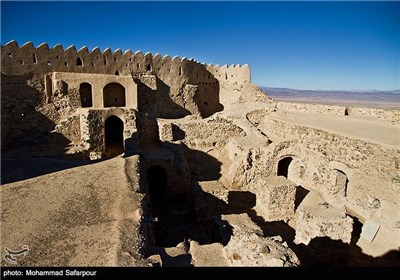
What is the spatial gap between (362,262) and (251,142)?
7023mm

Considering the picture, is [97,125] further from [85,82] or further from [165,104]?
[165,104]

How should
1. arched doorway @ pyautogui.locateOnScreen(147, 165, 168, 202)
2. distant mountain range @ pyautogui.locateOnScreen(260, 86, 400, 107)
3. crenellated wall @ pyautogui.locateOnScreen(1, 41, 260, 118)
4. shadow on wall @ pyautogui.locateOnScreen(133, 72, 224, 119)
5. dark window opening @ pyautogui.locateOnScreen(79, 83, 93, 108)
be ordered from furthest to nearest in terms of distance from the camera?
distant mountain range @ pyautogui.locateOnScreen(260, 86, 400, 107)
shadow on wall @ pyautogui.locateOnScreen(133, 72, 224, 119)
dark window opening @ pyautogui.locateOnScreen(79, 83, 93, 108)
crenellated wall @ pyautogui.locateOnScreen(1, 41, 260, 118)
arched doorway @ pyautogui.locateOnScreen(147, 165, 168, 202)

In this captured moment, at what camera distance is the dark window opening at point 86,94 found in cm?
1547

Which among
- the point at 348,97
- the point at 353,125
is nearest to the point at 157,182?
the point at 353,125

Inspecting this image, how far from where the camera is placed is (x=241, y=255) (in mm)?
4703

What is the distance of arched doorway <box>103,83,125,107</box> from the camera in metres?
16.6

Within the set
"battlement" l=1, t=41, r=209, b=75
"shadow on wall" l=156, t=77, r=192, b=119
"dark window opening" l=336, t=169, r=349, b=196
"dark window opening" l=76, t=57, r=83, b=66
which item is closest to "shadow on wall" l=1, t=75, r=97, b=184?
"battlement" l=1, t=41, r=209, b=75

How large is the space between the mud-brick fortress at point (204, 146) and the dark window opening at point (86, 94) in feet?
0.18

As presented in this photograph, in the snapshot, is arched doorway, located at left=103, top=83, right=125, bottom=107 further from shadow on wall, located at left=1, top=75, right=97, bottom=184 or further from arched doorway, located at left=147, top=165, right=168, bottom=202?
arched doorway, located at left=147, top=165, right=168, bottom=202

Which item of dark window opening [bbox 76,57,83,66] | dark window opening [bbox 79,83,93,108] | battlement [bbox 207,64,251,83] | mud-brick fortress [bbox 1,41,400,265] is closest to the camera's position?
mud-brick fortress [bbox 1,41,400,265]

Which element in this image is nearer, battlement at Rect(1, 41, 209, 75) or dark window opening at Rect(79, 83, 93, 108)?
battlement at Rect(1, 41, 209, 75)

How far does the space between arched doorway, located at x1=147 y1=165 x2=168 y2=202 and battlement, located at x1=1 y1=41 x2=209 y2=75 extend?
7.68m

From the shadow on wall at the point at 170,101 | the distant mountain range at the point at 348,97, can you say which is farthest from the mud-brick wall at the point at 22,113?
the distant mountain range at the point at 348,97

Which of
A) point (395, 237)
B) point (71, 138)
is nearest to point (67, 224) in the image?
point (395, 237)
